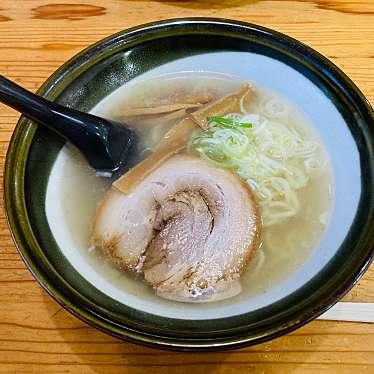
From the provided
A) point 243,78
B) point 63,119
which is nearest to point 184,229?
point 63,119

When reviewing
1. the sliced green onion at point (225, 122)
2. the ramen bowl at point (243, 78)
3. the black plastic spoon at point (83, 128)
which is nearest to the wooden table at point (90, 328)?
the ramen bowl at point (243, 78)

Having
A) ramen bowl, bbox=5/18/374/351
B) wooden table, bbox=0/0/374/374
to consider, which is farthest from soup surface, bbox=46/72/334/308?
wooden table, bbox=0/0/374/374

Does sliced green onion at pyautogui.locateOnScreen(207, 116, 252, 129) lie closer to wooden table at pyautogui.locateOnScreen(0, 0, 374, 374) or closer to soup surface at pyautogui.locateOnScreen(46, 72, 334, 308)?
soup surface at pyautogui.locateOnScreen(46, 72, 334, 308)

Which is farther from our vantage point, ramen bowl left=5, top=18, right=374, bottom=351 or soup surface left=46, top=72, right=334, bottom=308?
soup surface left=46, top=72, right=334, bottom=308

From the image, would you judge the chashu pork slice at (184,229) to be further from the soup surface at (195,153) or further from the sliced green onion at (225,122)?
the sliced green onion at (225,122)

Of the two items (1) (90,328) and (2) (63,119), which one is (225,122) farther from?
(1) (90,328)

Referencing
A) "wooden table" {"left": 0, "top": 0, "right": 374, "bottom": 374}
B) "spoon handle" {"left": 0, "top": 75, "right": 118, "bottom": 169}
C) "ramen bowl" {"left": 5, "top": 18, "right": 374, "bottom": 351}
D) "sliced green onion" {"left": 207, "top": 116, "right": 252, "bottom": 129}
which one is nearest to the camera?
"ramen bowl" {"left": 5, "top": 18, "right": 374, "bottom": 351}

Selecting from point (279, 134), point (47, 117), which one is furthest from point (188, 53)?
point (47, 117)
